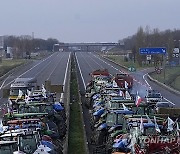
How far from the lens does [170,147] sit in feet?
52.2

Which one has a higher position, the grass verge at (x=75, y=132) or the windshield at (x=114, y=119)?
the windshield at (x=114, y=119)

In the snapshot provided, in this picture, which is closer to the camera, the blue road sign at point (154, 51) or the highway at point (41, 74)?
the blue road sign at point (154, 51)

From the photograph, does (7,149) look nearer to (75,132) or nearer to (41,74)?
(75,132)

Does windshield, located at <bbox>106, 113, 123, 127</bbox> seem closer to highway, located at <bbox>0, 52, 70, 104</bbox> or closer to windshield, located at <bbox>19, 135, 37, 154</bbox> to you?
windshield, located at <bbox>19, 135, 37, 154</bbox>

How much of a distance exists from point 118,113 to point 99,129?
1.26m

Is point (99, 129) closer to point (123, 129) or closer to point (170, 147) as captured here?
point (123, 129)

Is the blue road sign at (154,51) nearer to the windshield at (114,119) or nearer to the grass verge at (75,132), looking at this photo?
the grass verge at (75,132)

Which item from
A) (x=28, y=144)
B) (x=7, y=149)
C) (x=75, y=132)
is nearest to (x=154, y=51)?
(x=75, y=132)

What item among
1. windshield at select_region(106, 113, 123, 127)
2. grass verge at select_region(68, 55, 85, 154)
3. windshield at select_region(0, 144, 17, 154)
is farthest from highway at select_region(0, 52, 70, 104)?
windshield at select_region(0, 144, 17, 154)

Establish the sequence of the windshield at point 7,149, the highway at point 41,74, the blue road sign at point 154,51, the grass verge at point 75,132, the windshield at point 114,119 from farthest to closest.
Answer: the highway at point 41,74 → the blue road sign at point 154,51 → the grass verge at point 75,132 → the windshield at point 114,119 → the windshield at point 7,149

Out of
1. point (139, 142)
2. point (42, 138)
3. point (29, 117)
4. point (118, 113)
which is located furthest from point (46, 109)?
point (139, 142)

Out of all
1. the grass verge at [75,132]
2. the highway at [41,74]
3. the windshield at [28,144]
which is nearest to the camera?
the windshield at [28,144]

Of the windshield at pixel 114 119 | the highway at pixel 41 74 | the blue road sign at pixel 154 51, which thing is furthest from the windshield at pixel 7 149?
the blue road sign at pixel 154 51

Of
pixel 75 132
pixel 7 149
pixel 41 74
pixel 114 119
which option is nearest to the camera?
pixel 7 149
